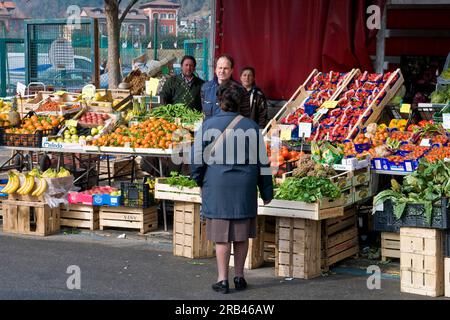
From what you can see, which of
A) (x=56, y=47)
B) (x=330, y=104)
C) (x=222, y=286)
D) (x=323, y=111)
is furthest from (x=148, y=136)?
(x=56, y=47)

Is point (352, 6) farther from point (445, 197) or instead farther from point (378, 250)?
point (445, 197)

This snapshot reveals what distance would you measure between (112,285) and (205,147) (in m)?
1.65

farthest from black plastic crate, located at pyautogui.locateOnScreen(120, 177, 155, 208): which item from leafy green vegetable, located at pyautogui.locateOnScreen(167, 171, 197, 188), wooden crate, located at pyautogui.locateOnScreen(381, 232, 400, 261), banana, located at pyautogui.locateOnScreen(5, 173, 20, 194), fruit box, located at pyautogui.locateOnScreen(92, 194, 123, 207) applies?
wooden crate, located at pyautogui.locateOnScreen(381, 232, 400, 261)

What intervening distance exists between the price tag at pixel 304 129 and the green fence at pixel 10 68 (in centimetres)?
1199

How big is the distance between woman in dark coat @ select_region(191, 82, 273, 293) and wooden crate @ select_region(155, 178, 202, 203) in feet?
4.26

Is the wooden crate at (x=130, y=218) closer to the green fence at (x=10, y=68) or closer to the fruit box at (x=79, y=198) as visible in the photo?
the fruit box at (x=79, y=198)

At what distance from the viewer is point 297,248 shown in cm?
870

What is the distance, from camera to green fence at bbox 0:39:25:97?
840 inches

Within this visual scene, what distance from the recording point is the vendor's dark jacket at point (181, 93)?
38.5 ft

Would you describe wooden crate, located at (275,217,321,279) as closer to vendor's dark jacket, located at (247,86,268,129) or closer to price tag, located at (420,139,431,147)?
price tag, located at (420,139,431,147)

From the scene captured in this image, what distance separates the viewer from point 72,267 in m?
9.18

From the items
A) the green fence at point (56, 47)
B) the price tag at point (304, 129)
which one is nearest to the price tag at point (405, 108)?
the price tag at point (304, 129)

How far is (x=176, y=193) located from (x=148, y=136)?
4.68 ft
